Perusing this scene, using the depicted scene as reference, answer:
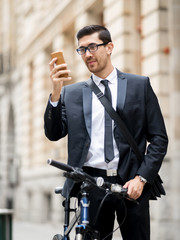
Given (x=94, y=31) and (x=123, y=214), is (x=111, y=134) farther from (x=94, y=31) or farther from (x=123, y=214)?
(x=94, y=31)

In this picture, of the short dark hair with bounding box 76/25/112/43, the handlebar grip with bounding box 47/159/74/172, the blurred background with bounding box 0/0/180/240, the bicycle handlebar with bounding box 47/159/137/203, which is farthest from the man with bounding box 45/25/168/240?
the blurred background with bounding box 0/0/180/240

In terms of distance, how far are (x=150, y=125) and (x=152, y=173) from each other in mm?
307

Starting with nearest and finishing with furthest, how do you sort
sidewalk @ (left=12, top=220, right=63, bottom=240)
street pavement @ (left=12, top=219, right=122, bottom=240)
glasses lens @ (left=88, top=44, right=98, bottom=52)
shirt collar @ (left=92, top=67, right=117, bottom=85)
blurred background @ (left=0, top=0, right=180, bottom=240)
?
1. glasses lens @ (left=88, top=44, right=98, bottom=52)
2. shirt collar @ (left=92, top=67, right=117, bottom=85)
3. blurred background @ (left=0, top=0, right=180, bottom=240)
4. street pavement @ (left=12, top=219, right=122, bottom=240)
5. sidewalk @ (left=12, top=220, right=63, bottom=240)

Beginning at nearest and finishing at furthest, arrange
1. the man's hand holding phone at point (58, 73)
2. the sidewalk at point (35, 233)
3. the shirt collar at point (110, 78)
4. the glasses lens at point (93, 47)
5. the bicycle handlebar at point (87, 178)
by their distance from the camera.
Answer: the bicycle handlebar at point (87, 178) → the man's hand holding phone at point (58, 73) → the glasses lens at point (93, 47) → the shirt collar at point (110, 78) → the sidewalk at point (35, 233)

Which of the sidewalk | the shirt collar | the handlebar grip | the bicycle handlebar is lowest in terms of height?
the sidewalk

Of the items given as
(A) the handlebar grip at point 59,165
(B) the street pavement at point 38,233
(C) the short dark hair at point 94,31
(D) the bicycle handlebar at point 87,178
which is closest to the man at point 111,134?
(C) the short dark hair at point 94,31

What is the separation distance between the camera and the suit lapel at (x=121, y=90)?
11.0 feet

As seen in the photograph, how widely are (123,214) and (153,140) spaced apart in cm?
49

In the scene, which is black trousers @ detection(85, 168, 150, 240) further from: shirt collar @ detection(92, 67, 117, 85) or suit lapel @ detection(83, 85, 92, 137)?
shirt collar @ detection(92, 67, 117, 85)

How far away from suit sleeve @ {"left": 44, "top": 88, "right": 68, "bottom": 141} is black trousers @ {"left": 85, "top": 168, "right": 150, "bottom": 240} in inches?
11.8

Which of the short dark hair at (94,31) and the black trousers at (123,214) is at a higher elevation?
the short dark hair at (94,31)

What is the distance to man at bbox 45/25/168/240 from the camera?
329cm

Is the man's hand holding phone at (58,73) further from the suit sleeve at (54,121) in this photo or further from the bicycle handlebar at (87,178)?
the bicycle handlebar at (87,178)

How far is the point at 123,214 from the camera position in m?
3.35
